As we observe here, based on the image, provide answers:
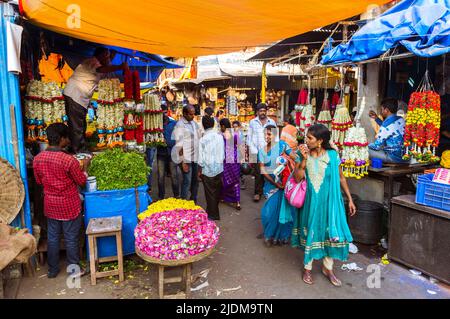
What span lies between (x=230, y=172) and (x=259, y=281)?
10.3ft

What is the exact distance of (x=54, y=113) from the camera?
4723mm

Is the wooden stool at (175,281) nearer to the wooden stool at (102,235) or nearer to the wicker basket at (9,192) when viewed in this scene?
the wooden stool at (102,235)

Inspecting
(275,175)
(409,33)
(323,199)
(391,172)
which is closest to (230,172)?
(275,175)

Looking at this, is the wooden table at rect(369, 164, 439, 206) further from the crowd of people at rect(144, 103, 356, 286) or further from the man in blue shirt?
the man in blue shirt

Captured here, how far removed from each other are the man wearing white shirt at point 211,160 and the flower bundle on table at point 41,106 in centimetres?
233

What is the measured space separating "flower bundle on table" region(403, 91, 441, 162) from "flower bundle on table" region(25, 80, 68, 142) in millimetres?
4781

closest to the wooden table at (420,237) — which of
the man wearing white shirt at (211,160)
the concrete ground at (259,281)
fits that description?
the concrete ground at (259,281)

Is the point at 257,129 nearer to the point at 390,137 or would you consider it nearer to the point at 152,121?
the point at 152,121

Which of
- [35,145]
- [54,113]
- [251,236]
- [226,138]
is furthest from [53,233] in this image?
[226,138]

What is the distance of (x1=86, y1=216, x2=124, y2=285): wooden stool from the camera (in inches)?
152

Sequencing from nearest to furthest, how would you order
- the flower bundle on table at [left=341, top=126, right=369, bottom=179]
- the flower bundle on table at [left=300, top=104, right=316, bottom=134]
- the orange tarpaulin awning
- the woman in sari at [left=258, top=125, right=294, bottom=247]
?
the orange tarpaulin awning → the woman in sari at [left=258, top=125, right=294, bottom=247] → the flower bundle on table at [left=341, top=126, right=369, bottom=179] → the flower bundle on table at [left=300, top=104, right=316, bottom=134]

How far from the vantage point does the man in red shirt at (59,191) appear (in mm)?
3857

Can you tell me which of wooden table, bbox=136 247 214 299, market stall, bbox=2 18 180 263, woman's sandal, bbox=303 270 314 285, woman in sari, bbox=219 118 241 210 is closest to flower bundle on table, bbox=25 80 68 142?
market stall, bbox=2 18 180 263

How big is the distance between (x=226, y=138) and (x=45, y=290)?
4.35m
